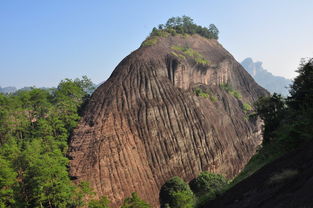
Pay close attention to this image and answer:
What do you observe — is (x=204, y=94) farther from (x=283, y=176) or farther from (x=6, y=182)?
(x=283, y=176)

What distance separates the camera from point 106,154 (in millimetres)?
30641

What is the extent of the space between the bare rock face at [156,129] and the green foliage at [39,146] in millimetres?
2801

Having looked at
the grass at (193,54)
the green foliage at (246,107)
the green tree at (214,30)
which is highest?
the green tree at (214,30)

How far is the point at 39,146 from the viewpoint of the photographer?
1018 inches

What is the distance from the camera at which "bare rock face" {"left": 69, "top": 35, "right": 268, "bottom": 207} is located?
99.2 feet

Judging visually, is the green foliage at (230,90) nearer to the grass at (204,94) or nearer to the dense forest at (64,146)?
the grass at (204,94)

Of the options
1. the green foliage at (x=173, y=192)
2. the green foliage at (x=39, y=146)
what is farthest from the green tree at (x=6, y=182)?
the green foliage at (x=173, y=192)

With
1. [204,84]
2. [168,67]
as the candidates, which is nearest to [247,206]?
[168,67]

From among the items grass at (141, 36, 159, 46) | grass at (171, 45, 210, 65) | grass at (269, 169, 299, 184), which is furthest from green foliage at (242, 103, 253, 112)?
grass at (269, 169, 299, 184)

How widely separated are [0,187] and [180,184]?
17.4 metres

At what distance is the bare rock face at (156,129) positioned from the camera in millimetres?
30250

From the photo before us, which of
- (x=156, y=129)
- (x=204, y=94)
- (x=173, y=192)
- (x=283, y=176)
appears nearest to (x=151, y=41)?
(x=204, y=94)

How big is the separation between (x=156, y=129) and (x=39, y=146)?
16.2m

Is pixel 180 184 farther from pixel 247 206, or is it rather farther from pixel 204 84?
pixel 204 84
